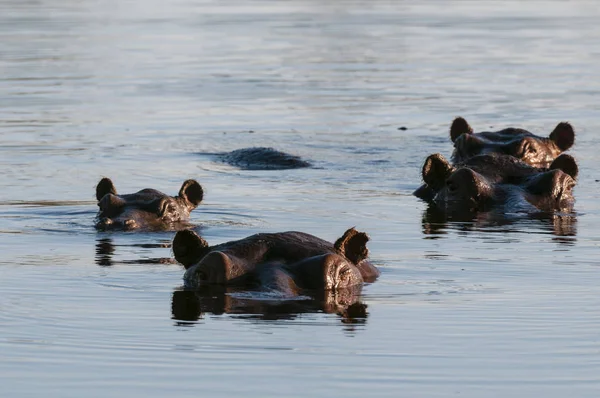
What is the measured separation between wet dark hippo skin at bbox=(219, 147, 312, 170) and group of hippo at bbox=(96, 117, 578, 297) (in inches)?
0.5

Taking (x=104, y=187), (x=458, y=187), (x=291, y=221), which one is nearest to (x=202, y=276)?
(x=104, y=187)

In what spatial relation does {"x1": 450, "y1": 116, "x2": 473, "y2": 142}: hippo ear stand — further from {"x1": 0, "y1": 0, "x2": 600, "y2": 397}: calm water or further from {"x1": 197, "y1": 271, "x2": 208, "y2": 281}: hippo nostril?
{"x1": 197, "y1": 271, "x2": 208, "y2": 281}: hippo nostril

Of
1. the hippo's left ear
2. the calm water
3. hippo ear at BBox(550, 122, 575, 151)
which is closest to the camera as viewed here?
the calm water

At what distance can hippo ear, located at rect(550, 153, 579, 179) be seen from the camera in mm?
15516

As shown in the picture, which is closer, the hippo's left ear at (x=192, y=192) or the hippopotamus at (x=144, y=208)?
the hippopotamus at (x=144, y=208)

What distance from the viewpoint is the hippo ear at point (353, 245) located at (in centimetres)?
994

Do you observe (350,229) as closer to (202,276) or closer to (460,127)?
(202,276)

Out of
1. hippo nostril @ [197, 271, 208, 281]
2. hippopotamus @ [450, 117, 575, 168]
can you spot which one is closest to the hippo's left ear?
hippopotamus @ [450, 117, 575, 168]

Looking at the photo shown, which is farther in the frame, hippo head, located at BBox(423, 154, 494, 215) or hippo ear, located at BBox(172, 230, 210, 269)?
hippo head, located at BBox(423, 154, 494, 215)

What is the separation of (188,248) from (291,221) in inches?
162

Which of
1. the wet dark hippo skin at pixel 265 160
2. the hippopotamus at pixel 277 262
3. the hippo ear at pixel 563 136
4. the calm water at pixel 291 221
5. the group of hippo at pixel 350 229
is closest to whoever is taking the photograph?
the calm water at pixel 291 221

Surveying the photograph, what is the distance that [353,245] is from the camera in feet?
32.9

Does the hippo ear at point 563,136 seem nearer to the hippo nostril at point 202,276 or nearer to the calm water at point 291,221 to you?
the calm water at point 291,221

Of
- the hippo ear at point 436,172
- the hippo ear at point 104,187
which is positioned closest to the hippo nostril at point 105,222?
the hippo ear at point 104,187
